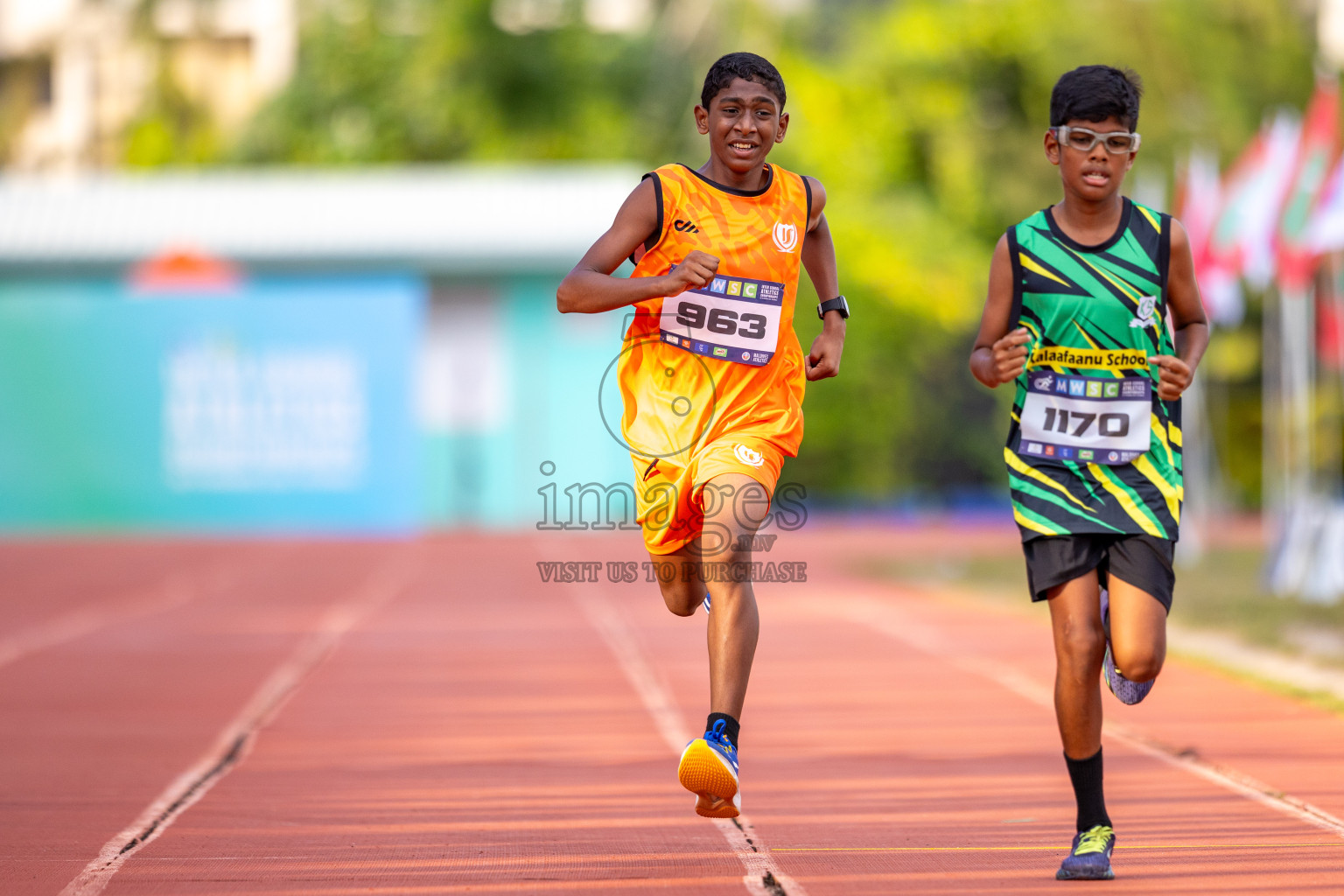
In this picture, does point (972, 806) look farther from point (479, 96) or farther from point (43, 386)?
point (479, 96)

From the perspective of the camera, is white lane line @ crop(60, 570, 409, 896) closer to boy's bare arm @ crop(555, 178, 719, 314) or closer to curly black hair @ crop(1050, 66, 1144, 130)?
boy's bare arm @ crop(555, 178, 719, 314)

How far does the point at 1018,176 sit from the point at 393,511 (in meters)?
16.3

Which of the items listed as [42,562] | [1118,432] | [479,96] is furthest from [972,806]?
[479,96]

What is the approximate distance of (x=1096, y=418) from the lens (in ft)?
15.7

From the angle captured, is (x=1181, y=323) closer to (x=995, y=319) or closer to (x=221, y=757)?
(x=995, y=319)

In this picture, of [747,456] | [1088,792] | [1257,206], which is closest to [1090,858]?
[1088,792]

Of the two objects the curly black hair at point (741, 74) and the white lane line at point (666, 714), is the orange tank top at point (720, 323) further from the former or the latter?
the white lane line at point (666, 714)

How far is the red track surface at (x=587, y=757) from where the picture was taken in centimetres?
489

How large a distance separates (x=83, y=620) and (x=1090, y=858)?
35.0 feet

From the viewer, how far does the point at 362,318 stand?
2662cm

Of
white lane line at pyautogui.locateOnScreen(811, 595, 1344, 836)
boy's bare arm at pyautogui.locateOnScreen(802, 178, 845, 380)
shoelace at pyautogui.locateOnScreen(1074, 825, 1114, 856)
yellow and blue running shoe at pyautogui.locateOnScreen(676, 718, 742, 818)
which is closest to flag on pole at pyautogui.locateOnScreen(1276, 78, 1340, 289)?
white lane line at pyautogui.locateOnScreen(811, 595, 1344, 836)

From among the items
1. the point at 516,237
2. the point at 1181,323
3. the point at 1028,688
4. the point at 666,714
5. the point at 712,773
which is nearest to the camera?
the point at 712,773

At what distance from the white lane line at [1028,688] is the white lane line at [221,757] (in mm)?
3463

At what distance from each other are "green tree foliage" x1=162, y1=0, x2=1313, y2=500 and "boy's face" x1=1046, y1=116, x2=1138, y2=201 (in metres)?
24.9
